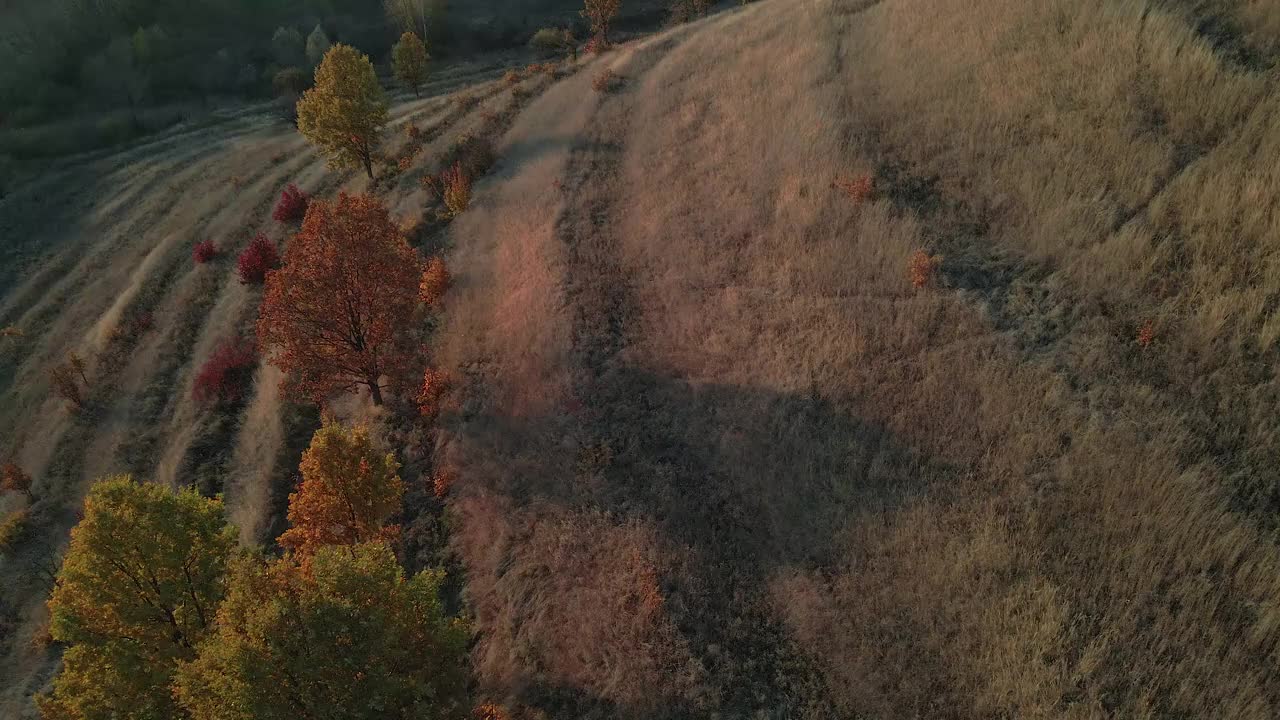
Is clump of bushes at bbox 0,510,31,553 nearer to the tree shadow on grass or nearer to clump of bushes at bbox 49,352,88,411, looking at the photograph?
clump of bushes at bbox 49,352,88,411

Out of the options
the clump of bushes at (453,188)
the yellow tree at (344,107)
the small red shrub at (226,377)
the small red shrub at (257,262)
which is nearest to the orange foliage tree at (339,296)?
the small red shrub at (226,377)

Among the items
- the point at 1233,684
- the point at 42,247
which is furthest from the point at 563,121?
the point at 42,247

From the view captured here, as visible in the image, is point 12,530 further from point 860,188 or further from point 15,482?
point 860,188

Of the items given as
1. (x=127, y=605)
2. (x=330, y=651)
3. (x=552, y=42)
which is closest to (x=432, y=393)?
(x=127, y=605)

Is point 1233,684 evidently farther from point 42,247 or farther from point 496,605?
point 42,247

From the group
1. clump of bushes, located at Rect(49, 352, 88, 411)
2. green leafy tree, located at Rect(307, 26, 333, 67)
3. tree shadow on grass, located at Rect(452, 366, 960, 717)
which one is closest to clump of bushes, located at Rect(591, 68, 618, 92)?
tree shadow on grass, located at Rect(452, 366, 960, 717)
